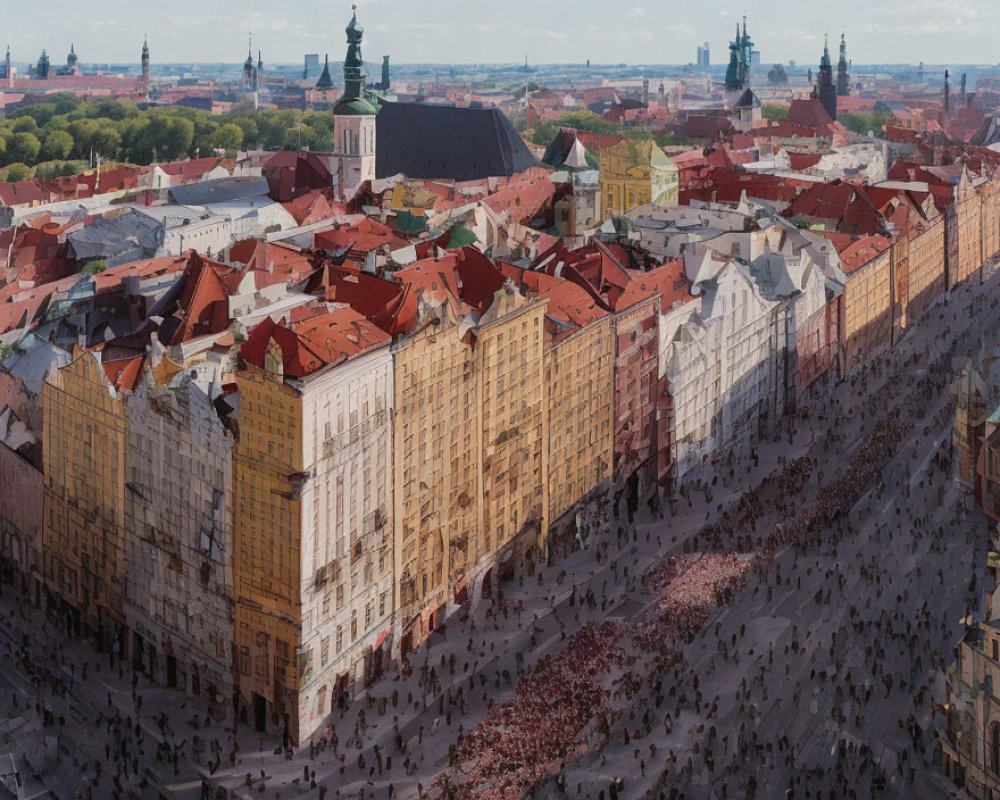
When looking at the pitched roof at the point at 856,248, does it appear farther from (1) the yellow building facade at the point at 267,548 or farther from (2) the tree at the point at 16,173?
(2) the tree at the point at 16,173

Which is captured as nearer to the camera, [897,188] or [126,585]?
[126,585]

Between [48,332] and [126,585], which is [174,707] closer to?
[126,585]

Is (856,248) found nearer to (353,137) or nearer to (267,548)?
(353,137)

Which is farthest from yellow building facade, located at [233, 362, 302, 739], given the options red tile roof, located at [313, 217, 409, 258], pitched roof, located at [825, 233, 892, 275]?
pitched roof, located at [825, 233, 892, 275]

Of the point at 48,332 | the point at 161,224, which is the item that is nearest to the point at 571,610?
the point at 48,332

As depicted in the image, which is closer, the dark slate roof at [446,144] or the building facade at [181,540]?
the building facade at [181,540]

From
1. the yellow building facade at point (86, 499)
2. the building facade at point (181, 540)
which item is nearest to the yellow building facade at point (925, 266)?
the yellow building facade at point (86, 499)

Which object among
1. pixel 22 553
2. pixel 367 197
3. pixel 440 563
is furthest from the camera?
pixel 367 197
